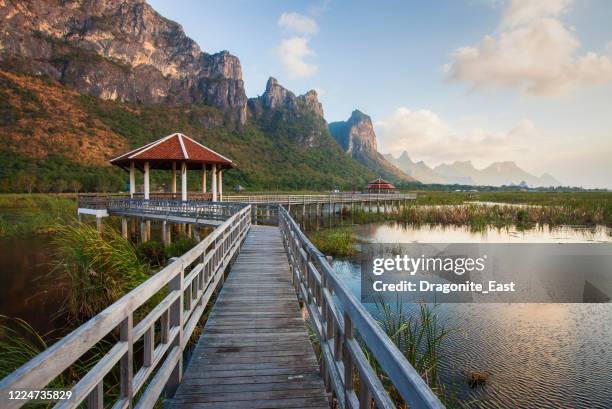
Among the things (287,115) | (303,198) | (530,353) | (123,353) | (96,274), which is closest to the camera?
(123,353)

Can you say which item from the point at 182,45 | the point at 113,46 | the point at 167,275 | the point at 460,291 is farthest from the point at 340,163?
the point at 167,275

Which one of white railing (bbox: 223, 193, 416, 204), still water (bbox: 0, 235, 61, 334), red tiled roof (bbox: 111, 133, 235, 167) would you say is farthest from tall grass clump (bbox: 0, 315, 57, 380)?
white railing (bbox: 223, 193, 416, 204)

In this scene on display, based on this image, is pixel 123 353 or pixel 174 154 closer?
pixel 123 353

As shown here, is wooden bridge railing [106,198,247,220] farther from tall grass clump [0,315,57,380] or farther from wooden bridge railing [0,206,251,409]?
wooden bridge railing [0,206,251,409]

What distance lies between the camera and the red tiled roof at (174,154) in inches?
820

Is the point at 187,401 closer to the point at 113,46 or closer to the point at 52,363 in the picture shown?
the point at 52,363

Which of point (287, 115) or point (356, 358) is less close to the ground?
point (287, 115)

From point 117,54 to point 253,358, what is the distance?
124 m

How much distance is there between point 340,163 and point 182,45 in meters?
70.3

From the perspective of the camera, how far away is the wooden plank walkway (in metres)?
3.20

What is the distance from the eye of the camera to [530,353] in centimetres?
704

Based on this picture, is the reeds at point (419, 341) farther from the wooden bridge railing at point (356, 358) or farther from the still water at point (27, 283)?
the still water at point (27, 283)

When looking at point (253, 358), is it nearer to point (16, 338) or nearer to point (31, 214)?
point (16, 338)

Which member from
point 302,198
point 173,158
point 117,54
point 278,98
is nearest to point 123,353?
point 173,158
